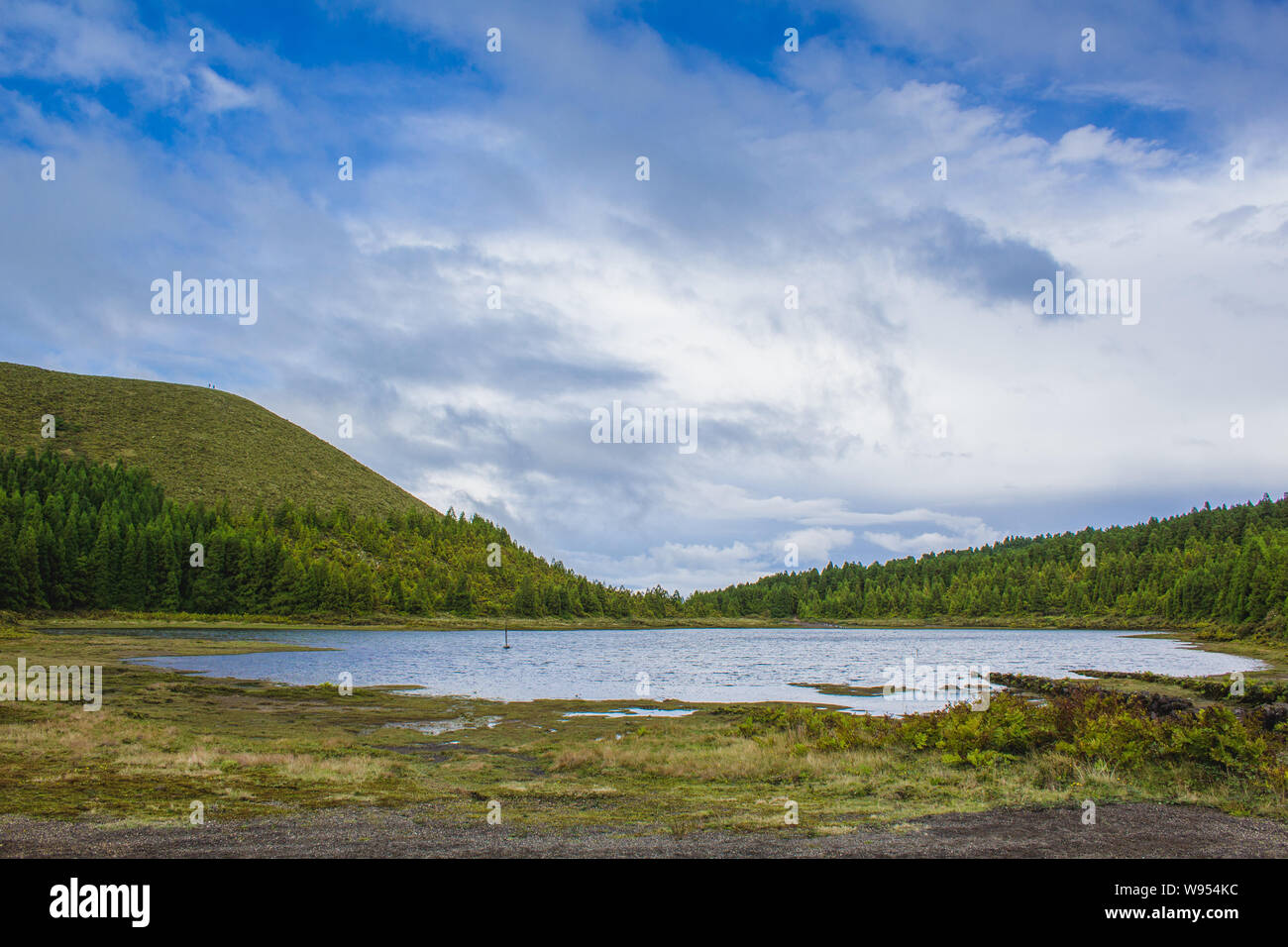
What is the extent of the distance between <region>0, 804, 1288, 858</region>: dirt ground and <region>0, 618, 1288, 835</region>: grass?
1143 mm

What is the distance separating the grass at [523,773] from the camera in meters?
19.0

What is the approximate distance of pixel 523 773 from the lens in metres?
27.5

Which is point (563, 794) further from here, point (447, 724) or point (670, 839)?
point (447, 724)

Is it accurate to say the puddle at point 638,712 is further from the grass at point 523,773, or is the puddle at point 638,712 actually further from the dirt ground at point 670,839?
the dirt ground at point 670,839

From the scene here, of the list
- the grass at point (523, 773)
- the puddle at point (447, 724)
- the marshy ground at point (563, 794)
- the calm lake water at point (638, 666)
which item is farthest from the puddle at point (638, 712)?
the marshy ground at point (563, 794)

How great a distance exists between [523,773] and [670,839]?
13.2 m

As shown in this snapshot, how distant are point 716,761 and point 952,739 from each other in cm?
802

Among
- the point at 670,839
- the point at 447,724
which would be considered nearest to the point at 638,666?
the point at 447,724

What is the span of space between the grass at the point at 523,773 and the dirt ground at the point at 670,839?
1.14 m

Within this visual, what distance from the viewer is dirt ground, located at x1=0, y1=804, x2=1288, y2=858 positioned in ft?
46.2

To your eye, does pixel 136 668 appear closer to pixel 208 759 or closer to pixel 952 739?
pixel 208 759

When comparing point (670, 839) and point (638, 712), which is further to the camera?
point (638, 712)
